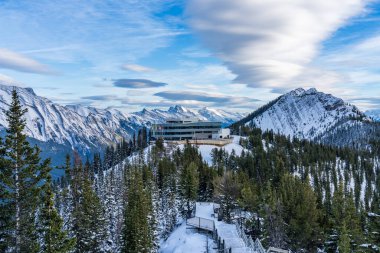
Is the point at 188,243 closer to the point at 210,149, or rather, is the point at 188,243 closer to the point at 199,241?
the point at 199,241

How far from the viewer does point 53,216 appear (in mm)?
30344

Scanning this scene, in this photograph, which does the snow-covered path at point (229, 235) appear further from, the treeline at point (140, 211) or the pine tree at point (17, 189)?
the pine tree at point (17, 189)

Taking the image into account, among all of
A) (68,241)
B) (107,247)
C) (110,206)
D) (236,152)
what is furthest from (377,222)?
(236,152)

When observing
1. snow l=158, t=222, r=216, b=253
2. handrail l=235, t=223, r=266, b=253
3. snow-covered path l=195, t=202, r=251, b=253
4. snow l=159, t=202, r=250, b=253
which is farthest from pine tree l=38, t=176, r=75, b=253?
snow l=158, t=222, r=216, b=253

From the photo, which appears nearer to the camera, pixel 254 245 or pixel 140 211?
pixel 254 245

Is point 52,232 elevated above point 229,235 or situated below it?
above

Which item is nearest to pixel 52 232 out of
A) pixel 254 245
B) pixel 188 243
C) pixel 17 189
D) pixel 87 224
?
pixel 17 189

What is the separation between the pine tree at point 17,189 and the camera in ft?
101

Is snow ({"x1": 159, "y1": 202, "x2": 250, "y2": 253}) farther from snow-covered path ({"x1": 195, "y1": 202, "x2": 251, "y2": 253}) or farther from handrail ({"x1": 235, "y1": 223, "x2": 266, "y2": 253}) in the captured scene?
handrail ({"x1": 235, "y1": 223, "x2": 266, "y2": 253})

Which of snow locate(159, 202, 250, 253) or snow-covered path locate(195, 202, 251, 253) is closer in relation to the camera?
snow-covered path locate(195, 202, 251, 253)

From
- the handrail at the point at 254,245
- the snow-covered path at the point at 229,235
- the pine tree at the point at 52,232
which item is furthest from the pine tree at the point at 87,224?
the handrail at the point at 254,245

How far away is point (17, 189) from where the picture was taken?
32.0 m

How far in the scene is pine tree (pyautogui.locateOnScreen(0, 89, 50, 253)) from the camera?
101ft

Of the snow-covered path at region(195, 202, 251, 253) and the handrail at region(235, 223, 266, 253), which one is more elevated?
the handrail at region(235, 223, 266, 253)
